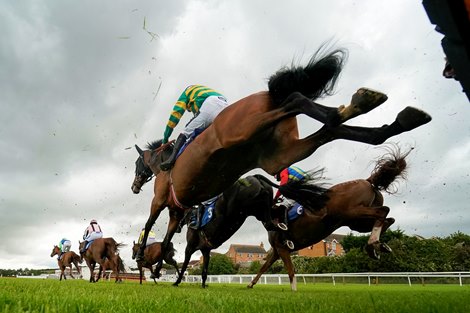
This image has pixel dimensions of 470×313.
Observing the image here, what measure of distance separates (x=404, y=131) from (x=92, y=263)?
17975 millimetres

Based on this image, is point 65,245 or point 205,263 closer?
point 205,263

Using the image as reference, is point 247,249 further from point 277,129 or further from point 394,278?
point 277,129

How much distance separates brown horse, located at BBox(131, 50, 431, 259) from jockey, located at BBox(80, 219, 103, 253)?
48.0 feet

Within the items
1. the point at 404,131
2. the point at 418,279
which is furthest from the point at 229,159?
the point at 418,279

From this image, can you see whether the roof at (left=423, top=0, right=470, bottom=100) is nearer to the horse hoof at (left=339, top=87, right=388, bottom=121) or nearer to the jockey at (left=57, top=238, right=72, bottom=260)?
the horse hoof at (left=339, top=87, right=388, bottom=121)

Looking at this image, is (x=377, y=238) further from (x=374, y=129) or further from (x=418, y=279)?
(x=418, y=279)

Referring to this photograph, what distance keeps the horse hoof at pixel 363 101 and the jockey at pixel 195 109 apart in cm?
244

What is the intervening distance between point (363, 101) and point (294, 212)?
6726 mm

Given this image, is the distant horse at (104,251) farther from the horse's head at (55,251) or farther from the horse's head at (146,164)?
the horse's head at (55,251)

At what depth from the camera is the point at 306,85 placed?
4844mm

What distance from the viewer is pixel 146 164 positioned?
848 centimetres

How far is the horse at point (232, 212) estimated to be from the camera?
842 centimetres

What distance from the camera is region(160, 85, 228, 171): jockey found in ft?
19.9

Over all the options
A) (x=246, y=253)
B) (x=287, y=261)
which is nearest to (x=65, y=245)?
(x=287, y=261)
